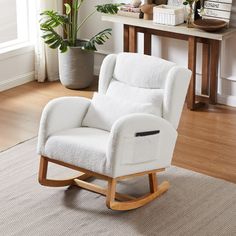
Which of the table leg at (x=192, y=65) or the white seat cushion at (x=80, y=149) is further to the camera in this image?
the table leg at (x=192, y=65)

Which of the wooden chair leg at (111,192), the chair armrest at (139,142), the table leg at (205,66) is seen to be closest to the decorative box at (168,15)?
the table leg at (205,66)

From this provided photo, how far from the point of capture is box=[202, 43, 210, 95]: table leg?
17.6 ft

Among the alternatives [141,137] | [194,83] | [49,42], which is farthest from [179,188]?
[49,42]

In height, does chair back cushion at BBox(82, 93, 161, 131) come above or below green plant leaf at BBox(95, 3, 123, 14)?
below

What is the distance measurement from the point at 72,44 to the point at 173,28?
3.28ft

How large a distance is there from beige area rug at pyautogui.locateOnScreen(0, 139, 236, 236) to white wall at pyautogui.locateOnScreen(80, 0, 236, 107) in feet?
4.59

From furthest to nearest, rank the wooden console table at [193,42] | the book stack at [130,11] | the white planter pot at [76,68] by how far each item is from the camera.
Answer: the white planter pot at [76,68] < the book stack at [130,11] < the wooden console table at [193,42]

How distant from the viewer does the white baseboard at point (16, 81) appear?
5.77 metres

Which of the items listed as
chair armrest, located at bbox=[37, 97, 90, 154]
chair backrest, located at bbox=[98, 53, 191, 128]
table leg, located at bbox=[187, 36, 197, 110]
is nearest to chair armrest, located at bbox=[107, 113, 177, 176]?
chair backrest, located at bbox=[98, 53, 191, 128]

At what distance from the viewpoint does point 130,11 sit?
5.46m

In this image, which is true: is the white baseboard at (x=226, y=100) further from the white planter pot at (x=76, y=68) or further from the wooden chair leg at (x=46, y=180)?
the wooden chair leg at (x=46, y=180)

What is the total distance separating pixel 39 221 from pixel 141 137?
711 mm

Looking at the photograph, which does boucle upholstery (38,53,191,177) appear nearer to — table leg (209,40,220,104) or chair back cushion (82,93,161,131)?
chair back cushion (82,93,161,131)

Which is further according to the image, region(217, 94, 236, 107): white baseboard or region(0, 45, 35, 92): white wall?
region(0, 45, 35, 92): white wall
